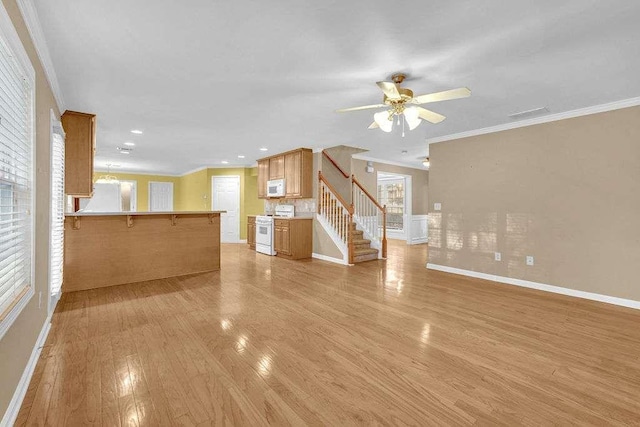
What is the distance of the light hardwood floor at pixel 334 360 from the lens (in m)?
1.64

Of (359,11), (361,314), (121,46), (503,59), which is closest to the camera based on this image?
(359,11)

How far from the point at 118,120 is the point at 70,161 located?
36.5 inches

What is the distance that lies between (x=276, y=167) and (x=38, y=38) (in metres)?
5.09

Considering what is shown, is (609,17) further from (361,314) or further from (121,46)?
(121,46)

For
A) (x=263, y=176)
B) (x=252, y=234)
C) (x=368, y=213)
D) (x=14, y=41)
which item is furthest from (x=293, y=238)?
(x=14, y=41)

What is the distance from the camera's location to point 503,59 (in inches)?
99.2

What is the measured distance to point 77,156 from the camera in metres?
3.90

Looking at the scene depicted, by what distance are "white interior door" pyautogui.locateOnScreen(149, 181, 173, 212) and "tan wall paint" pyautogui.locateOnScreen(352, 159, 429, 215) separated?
7178mm

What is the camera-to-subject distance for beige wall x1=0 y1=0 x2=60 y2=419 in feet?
5.15

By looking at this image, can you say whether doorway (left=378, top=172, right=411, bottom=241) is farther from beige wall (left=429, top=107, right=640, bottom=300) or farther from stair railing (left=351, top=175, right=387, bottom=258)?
beige wall (left=429, top=107, right=640, bottom=300)

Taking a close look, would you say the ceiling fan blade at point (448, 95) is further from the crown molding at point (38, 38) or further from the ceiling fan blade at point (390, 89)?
the crown molding at point (38, 38)

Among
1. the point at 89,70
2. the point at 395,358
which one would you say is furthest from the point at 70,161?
the point at 395,358

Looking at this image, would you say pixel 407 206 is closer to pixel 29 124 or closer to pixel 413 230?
pixel 413 230

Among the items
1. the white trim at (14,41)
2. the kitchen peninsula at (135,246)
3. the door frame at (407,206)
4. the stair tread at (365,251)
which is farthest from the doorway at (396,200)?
the white trim at (14,41)
